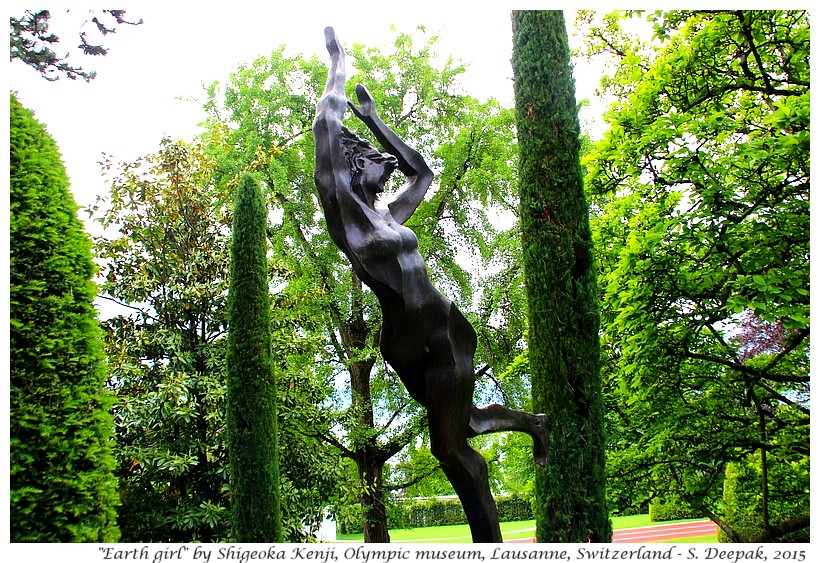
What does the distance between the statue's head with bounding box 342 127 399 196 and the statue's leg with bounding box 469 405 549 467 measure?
6.75ft

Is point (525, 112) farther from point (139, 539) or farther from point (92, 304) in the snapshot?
point (139, 539)

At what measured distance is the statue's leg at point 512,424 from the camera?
5.52m

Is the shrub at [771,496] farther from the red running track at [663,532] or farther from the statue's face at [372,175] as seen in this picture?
the statue's face at [372,175]

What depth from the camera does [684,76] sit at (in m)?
7.79

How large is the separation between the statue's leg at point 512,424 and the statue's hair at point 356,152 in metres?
2.23

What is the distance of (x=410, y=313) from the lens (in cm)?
523

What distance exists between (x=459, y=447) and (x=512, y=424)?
0.64 meters

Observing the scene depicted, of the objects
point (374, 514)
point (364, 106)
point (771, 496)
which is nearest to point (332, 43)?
point (364, 106)

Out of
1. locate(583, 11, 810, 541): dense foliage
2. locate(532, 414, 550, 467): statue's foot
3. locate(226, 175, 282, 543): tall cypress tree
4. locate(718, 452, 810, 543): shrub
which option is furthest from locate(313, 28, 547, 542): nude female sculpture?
locate(718, 452, 810, 543): shrub

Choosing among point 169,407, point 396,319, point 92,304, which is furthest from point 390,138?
point 169,407

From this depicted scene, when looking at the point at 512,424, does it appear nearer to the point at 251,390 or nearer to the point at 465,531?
the point at 251,390

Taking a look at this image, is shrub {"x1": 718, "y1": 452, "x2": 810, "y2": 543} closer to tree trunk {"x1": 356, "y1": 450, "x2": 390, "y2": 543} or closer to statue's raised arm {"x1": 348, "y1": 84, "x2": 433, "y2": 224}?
statue's raised arm {"x1": 348, "y1": 84, "x2": 433, "y2": 224}

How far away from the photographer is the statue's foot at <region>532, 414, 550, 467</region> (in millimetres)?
5949

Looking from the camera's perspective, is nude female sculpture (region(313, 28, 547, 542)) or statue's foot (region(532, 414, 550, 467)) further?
statue's foot (region(532, 414, 550, 467))
